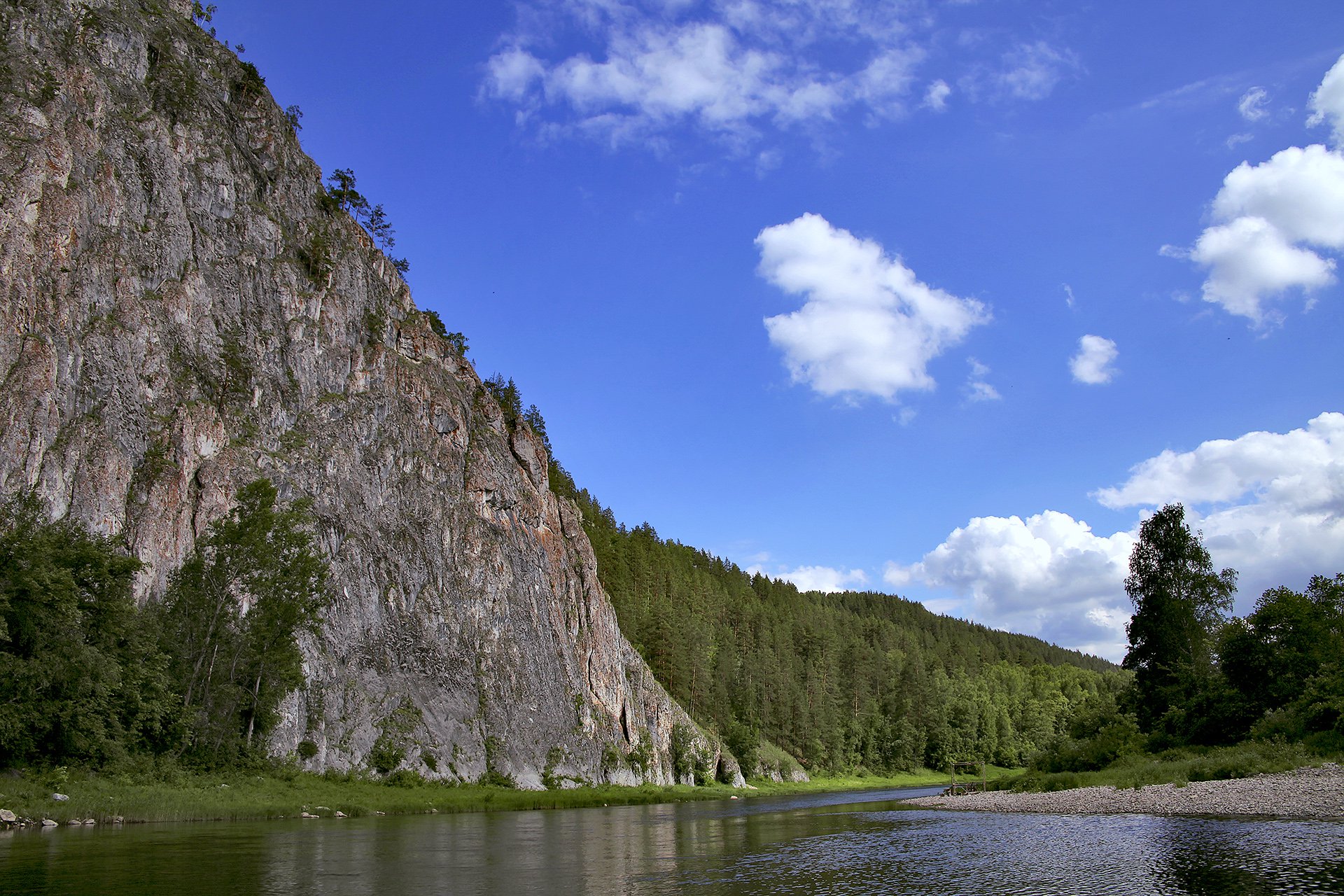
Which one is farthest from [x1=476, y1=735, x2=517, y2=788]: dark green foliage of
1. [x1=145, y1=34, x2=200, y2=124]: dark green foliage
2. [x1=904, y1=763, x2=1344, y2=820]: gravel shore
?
[x1=145, y1=34, x2=200, y2=124]: dark green foliage

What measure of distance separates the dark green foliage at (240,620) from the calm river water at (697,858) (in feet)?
48.6

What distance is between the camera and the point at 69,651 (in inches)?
1667

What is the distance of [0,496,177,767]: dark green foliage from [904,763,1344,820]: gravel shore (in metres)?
53.3

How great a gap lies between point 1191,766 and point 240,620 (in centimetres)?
6725

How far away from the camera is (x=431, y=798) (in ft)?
214

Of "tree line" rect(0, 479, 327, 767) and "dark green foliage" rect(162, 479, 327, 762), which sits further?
"dark green foliage" rect(162, 479, 327, 762)

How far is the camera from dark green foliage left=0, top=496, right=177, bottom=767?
4110cm

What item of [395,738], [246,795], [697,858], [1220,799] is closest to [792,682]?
[395,738]

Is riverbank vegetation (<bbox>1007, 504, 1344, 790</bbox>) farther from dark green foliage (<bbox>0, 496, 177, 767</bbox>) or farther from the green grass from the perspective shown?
dark green foliage (<bbox>0, 496, 177, 767</bbox>)

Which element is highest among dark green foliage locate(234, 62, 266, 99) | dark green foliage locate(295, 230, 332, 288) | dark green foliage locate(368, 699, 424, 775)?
dark green foliage locate(234, 62, 266, 99)

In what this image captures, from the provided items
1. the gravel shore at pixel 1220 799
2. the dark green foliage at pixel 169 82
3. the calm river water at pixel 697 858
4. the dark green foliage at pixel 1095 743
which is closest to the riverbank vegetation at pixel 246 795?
the calm river water at pixel 697 858

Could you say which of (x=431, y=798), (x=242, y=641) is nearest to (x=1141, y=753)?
(x=431, y=798)

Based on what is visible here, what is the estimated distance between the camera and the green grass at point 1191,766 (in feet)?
166

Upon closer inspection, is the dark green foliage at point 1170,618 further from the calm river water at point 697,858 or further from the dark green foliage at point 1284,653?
the calm river water at point 697,858
